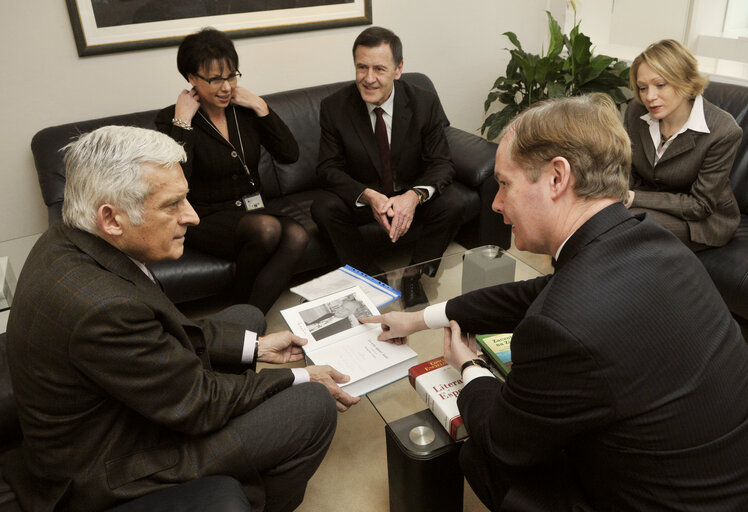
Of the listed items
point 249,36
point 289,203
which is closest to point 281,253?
point 289,203

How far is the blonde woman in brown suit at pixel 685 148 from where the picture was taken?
2.24m

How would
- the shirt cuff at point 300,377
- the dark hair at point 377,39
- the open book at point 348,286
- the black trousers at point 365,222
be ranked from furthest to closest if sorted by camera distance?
the black trousers at point 365,222 < the dark hair at point 377,39 < the open book at point 348,286 < the shirt cuff at point 300,377

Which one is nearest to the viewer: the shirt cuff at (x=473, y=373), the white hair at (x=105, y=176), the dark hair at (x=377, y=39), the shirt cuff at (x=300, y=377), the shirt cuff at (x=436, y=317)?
the white hair at (x=105, y=176)

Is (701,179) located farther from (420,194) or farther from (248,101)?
(248,101)

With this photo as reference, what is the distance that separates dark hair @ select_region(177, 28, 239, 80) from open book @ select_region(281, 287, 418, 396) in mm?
1123

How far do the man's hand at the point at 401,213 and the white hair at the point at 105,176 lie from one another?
1.41 m

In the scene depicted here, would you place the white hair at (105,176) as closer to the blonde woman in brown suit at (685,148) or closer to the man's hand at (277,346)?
the man's hand at (277,346)

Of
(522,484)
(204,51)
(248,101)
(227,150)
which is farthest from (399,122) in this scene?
(522,484)

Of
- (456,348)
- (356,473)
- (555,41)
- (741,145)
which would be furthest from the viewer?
(555,41)

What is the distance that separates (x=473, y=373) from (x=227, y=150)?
161 centimetres

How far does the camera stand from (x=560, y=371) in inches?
37.4

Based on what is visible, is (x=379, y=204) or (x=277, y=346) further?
(x=379, y=204)

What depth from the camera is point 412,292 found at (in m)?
2.07

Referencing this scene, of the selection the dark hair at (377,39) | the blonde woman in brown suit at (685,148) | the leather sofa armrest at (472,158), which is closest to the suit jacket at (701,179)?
the blonde woman in brown suit at (685,148)
